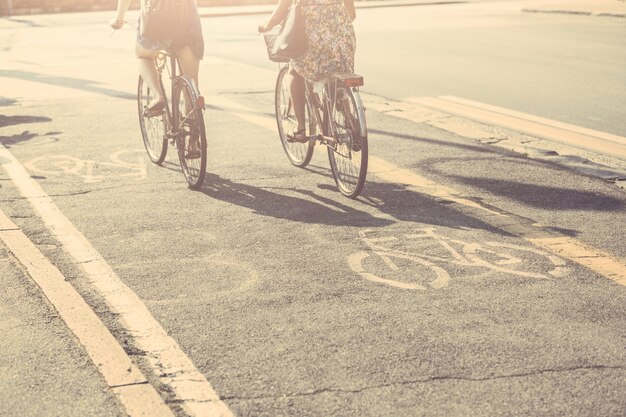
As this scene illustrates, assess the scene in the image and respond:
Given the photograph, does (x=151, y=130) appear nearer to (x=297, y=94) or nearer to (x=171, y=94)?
(x=171, y=94)

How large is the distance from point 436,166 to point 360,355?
4226 millimetres

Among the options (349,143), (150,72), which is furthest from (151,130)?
(349,143)

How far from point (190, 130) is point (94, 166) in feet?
4.55

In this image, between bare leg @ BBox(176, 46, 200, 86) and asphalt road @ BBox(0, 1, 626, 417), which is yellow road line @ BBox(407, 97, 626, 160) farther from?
bare leg @ BBox(176, 46, 200, 86)

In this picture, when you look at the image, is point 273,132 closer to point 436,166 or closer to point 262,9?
point 436,166

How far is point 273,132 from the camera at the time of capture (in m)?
10.3

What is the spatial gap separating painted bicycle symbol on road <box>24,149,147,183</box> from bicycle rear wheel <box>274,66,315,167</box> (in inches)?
46.1

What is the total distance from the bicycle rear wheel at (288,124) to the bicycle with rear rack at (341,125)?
2.6 inches

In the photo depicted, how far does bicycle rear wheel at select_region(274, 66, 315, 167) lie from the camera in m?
8.30

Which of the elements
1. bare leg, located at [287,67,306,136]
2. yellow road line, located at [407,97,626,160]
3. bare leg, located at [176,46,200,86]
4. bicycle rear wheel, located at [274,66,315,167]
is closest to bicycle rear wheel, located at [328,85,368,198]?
bare leg, located at [287,67,306,136]

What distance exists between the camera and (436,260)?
19.1 ft

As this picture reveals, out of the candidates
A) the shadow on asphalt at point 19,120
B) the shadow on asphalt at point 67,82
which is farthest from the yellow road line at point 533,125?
the shadow on asphalt at point 19,120

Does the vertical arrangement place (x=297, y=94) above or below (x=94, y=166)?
above

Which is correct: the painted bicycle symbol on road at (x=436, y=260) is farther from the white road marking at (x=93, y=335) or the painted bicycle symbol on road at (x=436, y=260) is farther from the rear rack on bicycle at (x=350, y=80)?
the white road marking at (x=93, y=335)
